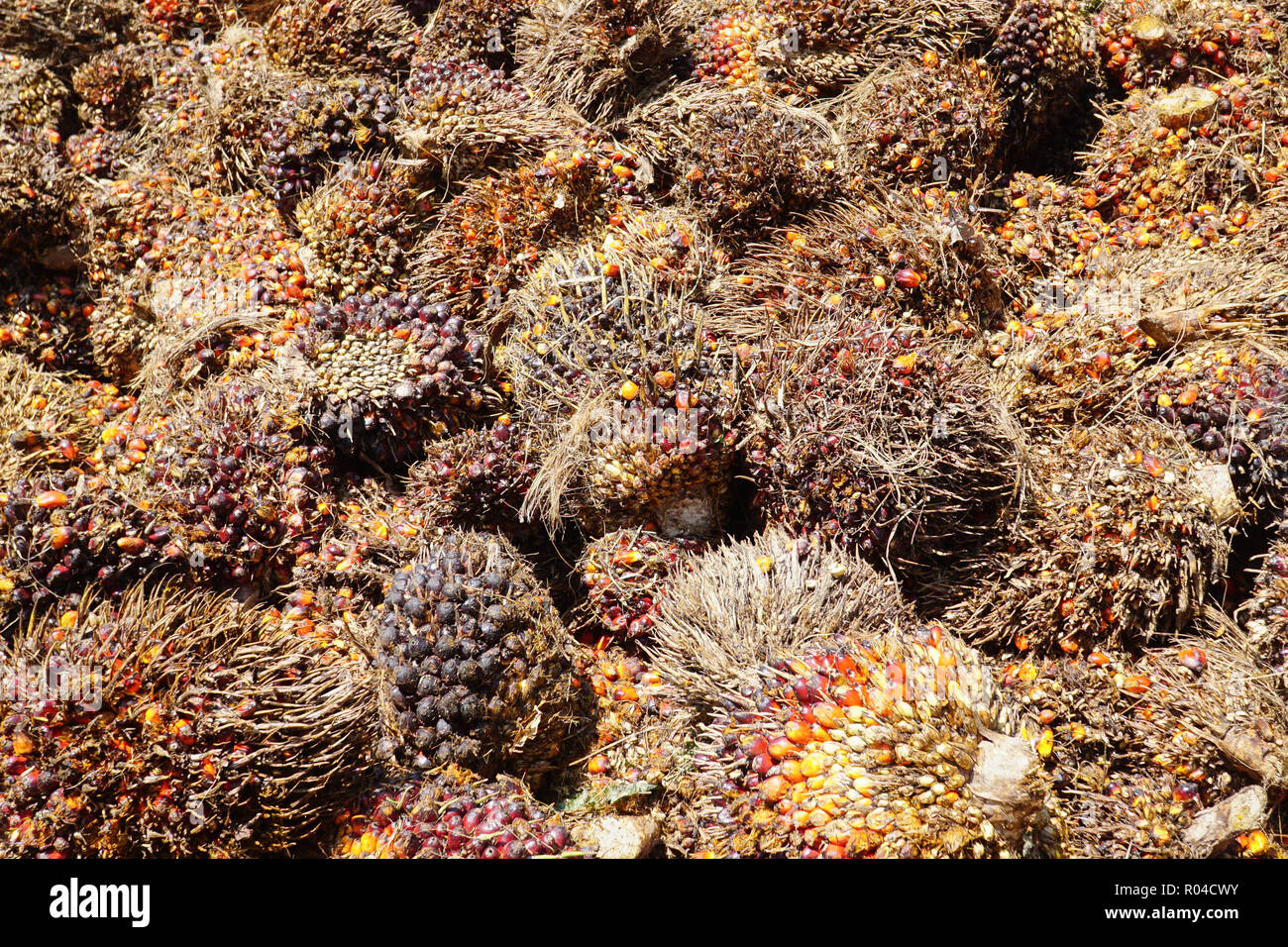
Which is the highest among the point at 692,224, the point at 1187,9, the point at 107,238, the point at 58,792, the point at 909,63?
the point at 1187,9

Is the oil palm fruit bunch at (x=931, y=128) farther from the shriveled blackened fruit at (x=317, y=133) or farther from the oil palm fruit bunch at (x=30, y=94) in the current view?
the oil palm fruit bunch at (x=30, y=94)

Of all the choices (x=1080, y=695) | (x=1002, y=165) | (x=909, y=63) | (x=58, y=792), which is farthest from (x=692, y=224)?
(x=58, y=792)

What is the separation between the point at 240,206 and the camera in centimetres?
492

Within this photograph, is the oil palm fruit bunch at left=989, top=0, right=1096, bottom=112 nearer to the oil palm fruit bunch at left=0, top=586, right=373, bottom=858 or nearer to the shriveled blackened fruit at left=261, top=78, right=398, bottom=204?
the shriveled blackened fruit at left=261, top=78, right=398, bottom=204

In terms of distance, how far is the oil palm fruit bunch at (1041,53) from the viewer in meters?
4.51

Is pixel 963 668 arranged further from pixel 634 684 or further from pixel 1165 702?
pixel 634 684

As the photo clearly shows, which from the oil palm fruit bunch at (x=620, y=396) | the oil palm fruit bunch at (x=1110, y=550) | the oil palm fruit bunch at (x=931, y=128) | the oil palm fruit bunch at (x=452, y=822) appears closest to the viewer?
the oil palm fruit bunch at (x=452, y=822)

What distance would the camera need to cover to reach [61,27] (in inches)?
220

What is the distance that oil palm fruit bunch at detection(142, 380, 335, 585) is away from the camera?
383 centimetres

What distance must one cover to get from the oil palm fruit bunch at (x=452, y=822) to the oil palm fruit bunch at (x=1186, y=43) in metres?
5.11

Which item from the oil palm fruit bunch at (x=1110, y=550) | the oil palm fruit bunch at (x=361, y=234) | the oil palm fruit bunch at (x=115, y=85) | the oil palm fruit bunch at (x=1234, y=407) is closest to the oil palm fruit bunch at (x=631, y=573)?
the oil palm fruit bunch at (x=1110, y=550)

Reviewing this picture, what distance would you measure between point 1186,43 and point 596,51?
3341 mm
